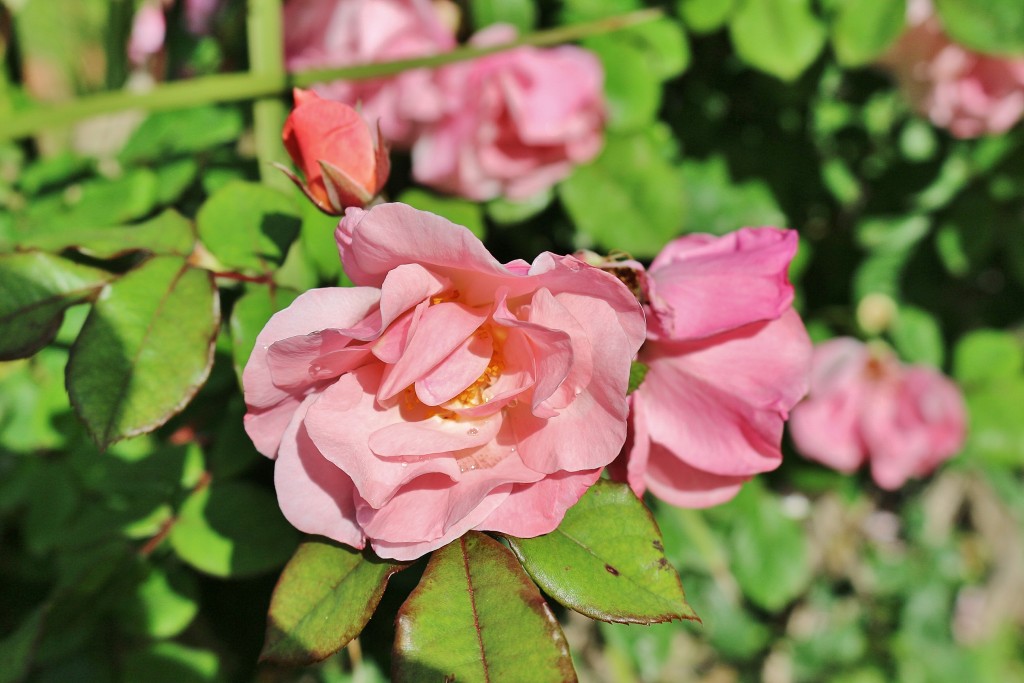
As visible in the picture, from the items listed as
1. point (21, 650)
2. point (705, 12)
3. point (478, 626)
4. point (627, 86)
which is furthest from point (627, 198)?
point (21, 650)

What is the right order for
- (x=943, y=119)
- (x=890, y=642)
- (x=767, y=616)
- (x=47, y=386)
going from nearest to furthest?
(x=47, y=386) → (x=943, y=119) → (x=767, y=616) → (x=890, y=642)

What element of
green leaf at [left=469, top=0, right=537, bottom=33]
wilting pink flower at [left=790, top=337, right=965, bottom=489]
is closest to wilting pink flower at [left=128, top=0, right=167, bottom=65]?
green leaf at [left=469, top=0, right=537, bottom=33]

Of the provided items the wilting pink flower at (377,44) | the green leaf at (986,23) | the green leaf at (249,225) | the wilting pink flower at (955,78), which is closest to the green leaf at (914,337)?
the wilting pink flower at (955,78)

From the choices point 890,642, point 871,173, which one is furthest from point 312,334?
point 890,642

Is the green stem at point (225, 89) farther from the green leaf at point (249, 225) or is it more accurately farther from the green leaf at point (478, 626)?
the green leaf at point (478, 626)

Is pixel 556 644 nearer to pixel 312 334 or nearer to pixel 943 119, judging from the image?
pixel 312 334
